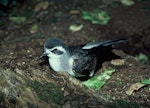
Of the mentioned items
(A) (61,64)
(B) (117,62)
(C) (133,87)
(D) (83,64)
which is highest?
(A) (61,64)

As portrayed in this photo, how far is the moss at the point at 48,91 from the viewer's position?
17.5ft

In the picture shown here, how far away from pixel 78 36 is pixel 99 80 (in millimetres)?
1960

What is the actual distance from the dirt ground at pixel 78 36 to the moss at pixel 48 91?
12cm

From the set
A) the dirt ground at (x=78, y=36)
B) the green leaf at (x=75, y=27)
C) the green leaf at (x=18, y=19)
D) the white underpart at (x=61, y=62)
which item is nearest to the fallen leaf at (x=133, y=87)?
the dirt ground at (x=78, y=36)

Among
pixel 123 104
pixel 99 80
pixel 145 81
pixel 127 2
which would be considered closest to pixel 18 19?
pixel 127 2

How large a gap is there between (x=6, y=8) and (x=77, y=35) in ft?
8.22

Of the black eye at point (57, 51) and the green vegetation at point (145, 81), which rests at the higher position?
the black eye at point (57, 51)

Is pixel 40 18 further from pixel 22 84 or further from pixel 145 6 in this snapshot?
pixel 22 84

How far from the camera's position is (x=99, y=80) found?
6.89 metres

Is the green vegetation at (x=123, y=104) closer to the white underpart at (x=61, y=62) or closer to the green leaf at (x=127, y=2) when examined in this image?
the white underpart at (x=61, y=62)

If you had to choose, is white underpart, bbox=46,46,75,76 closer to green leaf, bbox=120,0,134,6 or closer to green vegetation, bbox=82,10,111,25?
green vegetation, bbox=82,10,111,25

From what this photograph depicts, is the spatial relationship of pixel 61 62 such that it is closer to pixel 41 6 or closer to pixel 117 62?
pixel 117 62

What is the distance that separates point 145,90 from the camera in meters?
6.51

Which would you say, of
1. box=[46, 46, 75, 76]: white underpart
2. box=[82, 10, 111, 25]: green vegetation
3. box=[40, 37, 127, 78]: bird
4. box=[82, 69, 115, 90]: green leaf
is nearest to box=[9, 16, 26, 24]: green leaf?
box=[82, 10, 111, 25]: green vegetation
